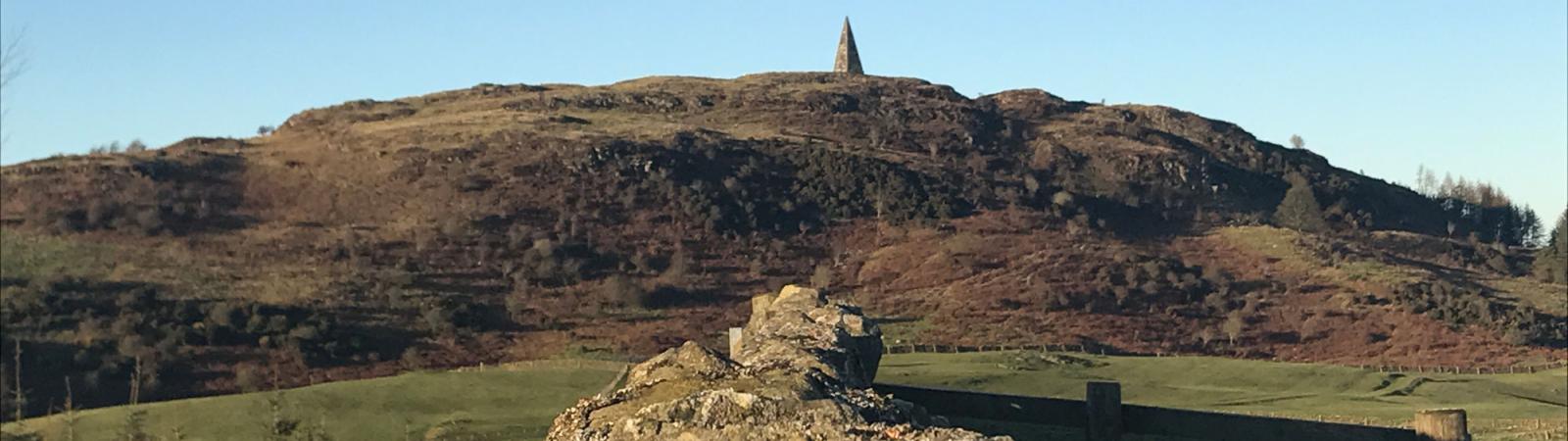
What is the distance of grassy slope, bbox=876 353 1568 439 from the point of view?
2748 cm

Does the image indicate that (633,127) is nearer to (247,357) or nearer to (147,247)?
(147,247)

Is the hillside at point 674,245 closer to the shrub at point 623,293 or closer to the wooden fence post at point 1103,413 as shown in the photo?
the shrub at point 623,293

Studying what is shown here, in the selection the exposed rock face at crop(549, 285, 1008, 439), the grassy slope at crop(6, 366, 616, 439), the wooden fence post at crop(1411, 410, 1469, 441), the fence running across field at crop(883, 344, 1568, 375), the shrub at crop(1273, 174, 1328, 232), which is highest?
the shrub at crop(1273, 174, 1328, 232)

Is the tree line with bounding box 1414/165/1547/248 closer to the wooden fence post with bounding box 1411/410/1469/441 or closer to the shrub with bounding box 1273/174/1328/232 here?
the shrub with bounding box 1273/174/1328/232

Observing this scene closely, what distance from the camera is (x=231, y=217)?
270ft

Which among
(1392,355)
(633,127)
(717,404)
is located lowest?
(1392,355)

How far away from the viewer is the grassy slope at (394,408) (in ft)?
69.4

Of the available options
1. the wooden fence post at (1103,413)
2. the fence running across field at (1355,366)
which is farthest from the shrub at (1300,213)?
the wooden fence post at (1103,413)

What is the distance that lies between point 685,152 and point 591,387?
74014 millimetres

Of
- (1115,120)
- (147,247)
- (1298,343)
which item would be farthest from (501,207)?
(1115,120)

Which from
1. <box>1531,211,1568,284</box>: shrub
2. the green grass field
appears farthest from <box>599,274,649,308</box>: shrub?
<box>1531,211,1568,284</box>: shrub

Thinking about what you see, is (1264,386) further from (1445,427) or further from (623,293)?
(623,293)

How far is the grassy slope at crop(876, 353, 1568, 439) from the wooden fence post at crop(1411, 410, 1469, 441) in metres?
6.98

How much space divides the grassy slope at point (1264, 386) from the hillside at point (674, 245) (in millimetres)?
25305
